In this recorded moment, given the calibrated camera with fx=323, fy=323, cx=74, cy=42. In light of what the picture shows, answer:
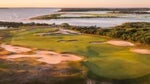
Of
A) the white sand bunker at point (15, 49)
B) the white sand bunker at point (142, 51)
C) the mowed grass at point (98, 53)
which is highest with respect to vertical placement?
the white sand bunker at point (15, 49)

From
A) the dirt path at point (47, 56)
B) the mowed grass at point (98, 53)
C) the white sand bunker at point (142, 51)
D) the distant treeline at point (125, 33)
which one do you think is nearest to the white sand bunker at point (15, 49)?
the dirt path at point (47, 56)

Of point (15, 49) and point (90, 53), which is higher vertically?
point (15, 49)

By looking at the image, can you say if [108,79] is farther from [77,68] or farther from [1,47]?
[1,47]

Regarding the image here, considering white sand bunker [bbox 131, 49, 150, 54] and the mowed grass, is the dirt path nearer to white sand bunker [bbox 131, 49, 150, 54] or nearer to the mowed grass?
the mowed grass

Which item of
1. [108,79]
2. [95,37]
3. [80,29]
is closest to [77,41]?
[95,37]

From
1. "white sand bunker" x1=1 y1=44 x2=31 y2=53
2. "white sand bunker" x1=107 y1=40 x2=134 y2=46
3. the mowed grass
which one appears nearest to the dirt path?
"white sand bunker" x1=1 y1=44 x2=31 y2=53

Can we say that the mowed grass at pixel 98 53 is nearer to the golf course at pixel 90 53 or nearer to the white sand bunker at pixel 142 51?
the golf course at pixel 90 53

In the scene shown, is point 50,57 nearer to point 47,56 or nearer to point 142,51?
point 47,56

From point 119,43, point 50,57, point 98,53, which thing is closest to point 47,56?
point 50,57

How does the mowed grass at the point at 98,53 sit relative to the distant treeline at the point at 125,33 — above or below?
below
